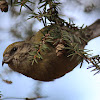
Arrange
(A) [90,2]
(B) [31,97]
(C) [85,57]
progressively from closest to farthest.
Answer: (C) [85,57]
(B) [31,97]
(A) [90,2]

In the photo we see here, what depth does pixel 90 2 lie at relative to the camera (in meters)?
0.82

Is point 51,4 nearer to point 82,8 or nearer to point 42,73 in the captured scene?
point 42,73

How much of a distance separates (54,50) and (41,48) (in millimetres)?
36

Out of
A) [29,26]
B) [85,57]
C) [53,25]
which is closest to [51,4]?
[53,25]

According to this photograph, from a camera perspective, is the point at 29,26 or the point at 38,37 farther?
the point at 29,26

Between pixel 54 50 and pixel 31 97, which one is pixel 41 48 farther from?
pixel 31 97

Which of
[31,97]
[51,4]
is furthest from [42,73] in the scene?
[31,97]

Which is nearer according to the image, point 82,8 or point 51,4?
point 51,4

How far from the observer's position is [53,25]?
18.1 inches

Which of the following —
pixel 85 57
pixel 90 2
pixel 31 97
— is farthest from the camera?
pixel 90 2

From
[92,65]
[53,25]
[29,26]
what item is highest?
[29,26]

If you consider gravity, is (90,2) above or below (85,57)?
above

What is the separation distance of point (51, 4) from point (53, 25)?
0.16ft

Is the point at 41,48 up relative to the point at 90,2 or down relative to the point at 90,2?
down
